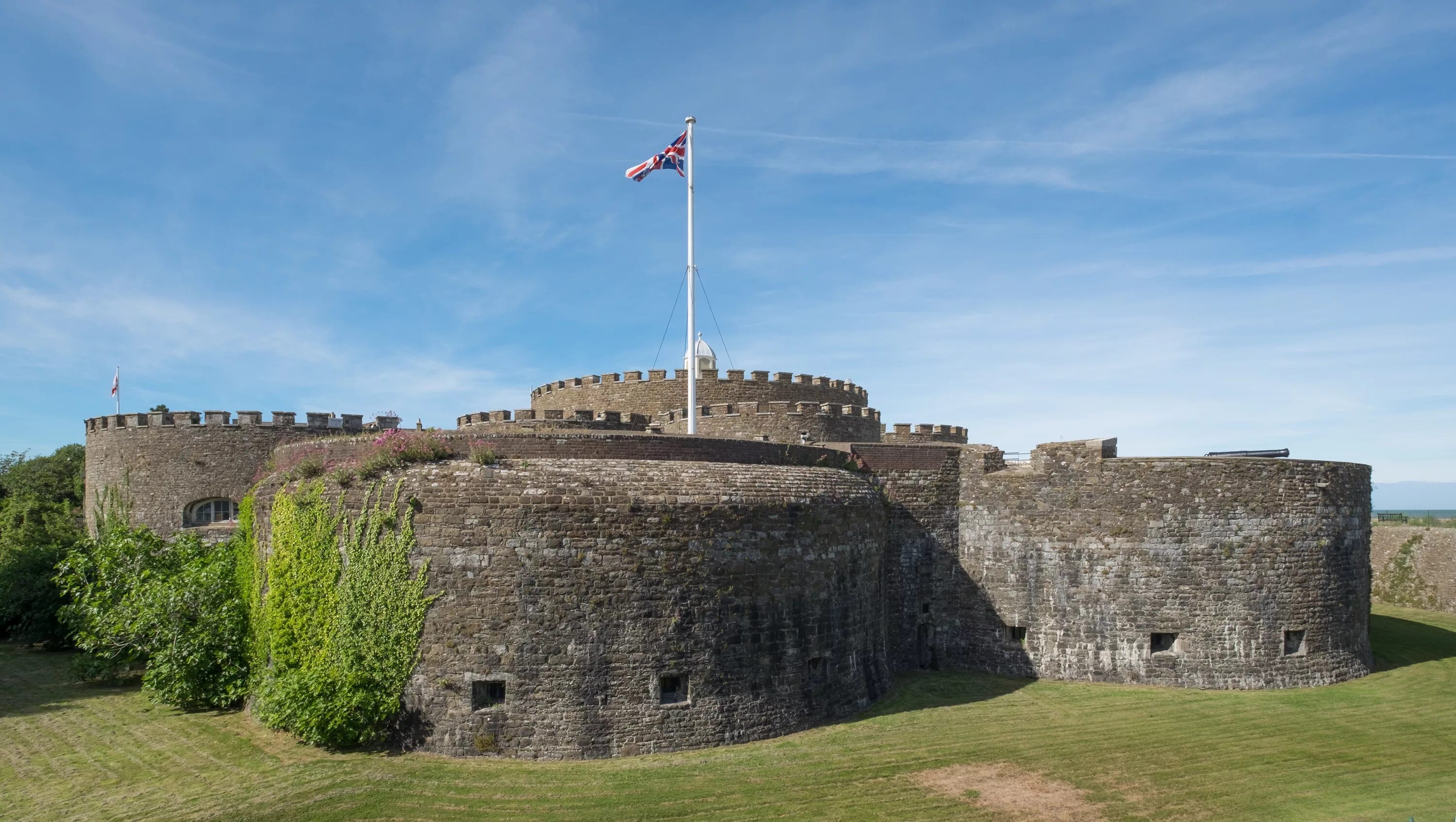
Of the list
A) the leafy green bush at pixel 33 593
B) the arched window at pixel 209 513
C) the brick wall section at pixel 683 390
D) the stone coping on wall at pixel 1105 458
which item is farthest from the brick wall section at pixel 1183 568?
the leafy green bush at pixel 33 593

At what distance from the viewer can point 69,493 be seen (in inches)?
1582

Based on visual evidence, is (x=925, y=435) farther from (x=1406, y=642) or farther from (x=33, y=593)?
(x=33, y=593)

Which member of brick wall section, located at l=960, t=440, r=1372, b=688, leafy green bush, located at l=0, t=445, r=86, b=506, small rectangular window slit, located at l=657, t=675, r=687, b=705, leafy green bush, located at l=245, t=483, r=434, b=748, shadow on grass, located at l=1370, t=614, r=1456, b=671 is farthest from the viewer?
leafy green bush, located at l=0, t=445, r=86, b=506

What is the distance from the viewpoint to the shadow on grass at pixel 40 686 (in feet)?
61.5

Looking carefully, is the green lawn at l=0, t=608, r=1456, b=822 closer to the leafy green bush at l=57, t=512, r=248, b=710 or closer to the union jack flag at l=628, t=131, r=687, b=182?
the leafy green bush at l=57, t=512, r=248, b=710

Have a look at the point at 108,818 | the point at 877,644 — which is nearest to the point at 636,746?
the point at 877,644

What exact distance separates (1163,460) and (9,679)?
28729 mm

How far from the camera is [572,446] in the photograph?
1585 centimetres

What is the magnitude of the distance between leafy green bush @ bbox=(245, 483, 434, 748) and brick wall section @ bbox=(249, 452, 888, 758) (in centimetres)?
35

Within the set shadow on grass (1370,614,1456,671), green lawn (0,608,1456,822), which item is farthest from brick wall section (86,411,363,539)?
shadow on grass (1370,614,1456,671)

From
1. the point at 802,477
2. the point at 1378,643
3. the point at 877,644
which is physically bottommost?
the point at 1378,643

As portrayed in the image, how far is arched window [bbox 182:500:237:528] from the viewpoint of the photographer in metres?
28.5

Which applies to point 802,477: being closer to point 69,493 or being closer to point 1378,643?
point 1378,643

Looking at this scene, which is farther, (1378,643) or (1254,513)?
(1378,643)
